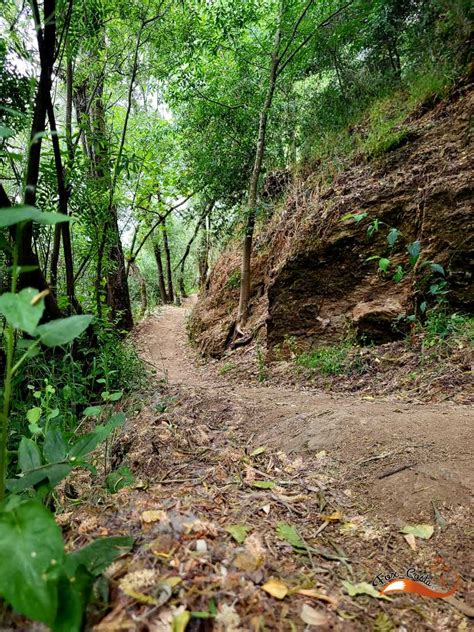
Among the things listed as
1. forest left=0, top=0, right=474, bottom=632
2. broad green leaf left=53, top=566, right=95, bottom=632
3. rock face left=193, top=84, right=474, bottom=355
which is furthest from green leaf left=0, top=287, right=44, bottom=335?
rock face left=193, top=84, right=474, bottom=355

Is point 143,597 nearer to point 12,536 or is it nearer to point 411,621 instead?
point 12,536

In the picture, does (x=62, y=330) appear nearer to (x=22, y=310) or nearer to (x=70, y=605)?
(x=22, y=310)

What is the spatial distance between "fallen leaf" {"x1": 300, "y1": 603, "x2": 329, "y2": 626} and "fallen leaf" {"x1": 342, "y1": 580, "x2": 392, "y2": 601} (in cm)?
16

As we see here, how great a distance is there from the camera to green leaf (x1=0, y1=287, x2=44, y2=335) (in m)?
0.62

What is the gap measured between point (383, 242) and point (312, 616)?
4.09 meters

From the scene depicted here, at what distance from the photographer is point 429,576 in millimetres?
1093

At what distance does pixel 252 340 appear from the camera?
6.05 metres

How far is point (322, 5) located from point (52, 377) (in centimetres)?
657

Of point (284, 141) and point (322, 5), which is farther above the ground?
point (322, 5)

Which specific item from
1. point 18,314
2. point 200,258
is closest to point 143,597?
point 18,314

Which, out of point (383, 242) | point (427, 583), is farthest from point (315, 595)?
point (383, 242)

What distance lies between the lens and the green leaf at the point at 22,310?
62 cm

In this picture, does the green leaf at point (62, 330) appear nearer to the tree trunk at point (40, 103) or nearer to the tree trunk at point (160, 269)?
the tree trunk at point (40, 103)

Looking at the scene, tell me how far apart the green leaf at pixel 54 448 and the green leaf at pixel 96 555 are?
11.8 inches
